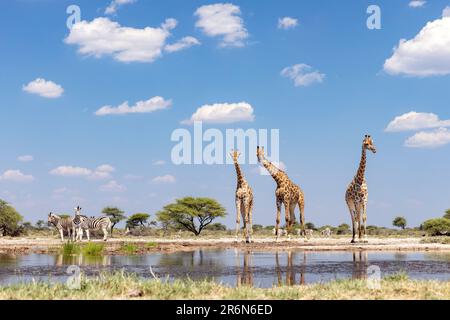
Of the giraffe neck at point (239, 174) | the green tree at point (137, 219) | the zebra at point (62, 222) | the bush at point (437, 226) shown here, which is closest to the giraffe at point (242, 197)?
the giraffe neck at point (239, 174)

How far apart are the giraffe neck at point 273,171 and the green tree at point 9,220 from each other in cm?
2400

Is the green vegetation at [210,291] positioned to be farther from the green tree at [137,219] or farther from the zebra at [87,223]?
the green tree at [137,219]

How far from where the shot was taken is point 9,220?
148 ft

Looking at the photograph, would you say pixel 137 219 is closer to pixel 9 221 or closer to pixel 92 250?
pixel 9 221

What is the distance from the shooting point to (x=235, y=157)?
29.3 meters

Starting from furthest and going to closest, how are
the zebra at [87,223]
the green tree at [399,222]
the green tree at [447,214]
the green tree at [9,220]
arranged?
the green tree at [399,222], the green tree at [447,214], the green tree at [9,220], the zebra at [87,223]

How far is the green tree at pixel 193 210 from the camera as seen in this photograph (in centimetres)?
5606

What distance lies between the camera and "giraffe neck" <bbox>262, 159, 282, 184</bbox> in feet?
97.8

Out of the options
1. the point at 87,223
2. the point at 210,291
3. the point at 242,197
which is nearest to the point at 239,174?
the point at 242,197

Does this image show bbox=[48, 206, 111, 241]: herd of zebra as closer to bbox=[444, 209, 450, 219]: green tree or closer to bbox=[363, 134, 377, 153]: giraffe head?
bbox=[363, 134, 377, 153]: giraffe head

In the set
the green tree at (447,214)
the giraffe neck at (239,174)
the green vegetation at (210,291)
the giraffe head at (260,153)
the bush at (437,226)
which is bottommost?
the green vegetation at (210,291)
